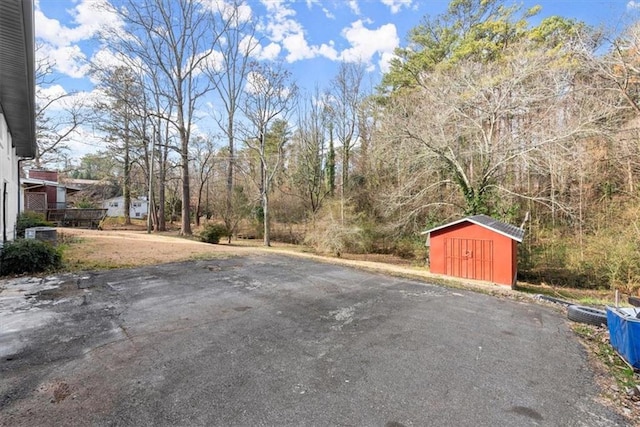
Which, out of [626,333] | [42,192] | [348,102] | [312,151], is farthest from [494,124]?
[42,192]

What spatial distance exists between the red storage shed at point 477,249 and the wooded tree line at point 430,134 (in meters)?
3.32

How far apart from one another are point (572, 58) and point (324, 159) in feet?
49.8

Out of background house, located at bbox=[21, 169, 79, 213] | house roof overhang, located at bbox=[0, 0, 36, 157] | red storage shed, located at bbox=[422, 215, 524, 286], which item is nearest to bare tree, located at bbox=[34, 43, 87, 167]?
background house, located at bbox=[21, 169, 79, 213]

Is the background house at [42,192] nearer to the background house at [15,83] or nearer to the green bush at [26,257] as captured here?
the background house at [15,83]

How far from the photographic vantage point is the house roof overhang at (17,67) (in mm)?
4711

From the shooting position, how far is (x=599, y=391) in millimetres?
3305

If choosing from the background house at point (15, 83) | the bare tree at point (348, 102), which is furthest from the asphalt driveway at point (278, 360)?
the bare tree at point (348, 102)

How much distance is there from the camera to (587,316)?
5754 millimetres

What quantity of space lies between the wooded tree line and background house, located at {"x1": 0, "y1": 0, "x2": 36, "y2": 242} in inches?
397

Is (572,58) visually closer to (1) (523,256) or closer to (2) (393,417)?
(1) (523,256)

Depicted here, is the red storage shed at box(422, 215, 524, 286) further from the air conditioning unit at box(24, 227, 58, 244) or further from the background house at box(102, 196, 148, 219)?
the background house at box(102, 196, 148, 219)

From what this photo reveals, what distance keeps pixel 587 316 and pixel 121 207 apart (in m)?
42.1

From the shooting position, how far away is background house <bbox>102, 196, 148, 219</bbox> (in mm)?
36219

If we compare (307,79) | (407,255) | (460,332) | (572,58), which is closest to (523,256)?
(407,255)
